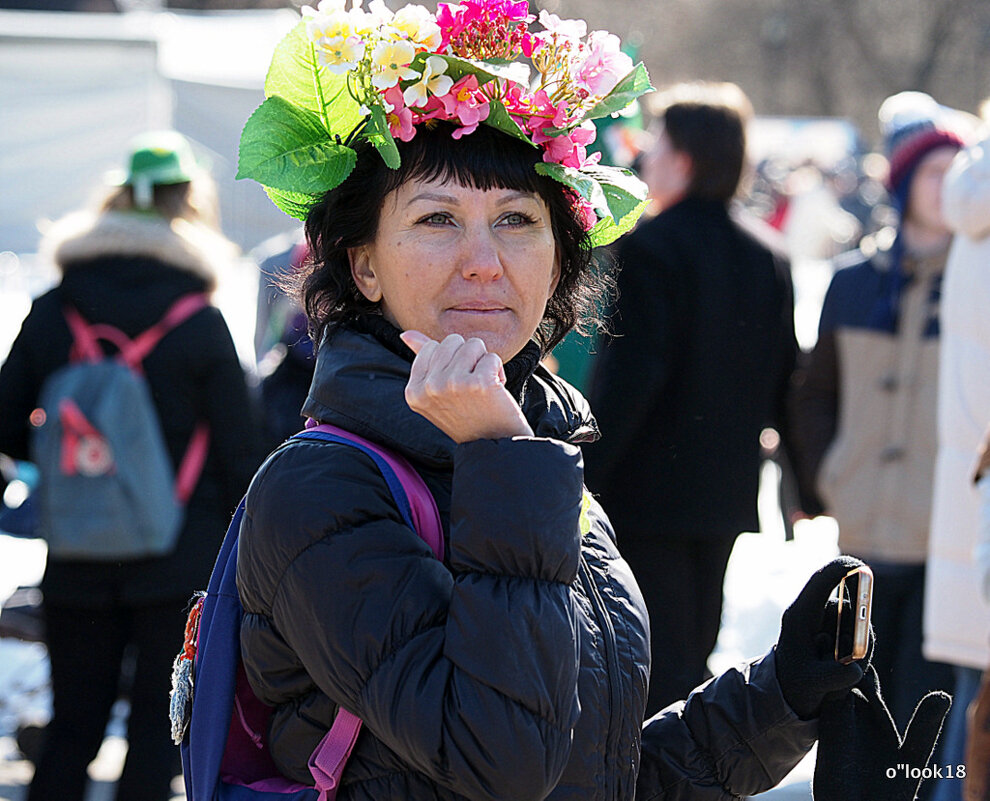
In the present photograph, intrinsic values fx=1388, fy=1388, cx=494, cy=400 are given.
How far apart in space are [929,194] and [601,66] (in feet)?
8.94

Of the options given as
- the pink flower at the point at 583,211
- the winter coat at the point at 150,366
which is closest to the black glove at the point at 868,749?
the pink flower at the point at 583,211

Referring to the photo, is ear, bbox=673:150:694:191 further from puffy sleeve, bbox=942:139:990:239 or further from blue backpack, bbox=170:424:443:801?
blue backpack, bbox=170:424:443:801

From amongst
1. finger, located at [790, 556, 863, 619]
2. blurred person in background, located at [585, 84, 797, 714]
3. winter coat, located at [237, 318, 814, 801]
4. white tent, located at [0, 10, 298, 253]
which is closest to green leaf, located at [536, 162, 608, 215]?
winter coat, located at [237, 318, 814, 801]

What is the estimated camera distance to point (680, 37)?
45.7 meters

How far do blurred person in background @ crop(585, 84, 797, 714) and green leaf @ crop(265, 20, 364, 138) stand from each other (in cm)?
215

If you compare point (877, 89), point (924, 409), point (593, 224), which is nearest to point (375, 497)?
point (593, 224)

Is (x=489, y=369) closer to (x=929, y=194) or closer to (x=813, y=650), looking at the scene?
(x=813, y=650)

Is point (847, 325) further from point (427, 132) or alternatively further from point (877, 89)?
point (877, 89)

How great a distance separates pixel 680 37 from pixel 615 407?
43.9m

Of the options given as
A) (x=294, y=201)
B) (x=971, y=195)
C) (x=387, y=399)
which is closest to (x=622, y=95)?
(x=294, y=201)

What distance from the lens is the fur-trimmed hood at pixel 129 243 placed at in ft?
12.4

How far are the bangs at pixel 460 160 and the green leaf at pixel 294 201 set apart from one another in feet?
0.52

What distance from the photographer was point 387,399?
167cm

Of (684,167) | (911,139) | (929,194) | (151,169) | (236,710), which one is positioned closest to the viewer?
(236,710)
